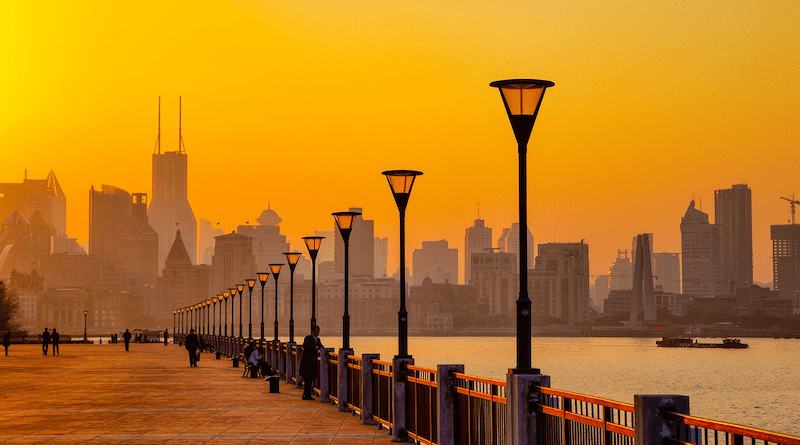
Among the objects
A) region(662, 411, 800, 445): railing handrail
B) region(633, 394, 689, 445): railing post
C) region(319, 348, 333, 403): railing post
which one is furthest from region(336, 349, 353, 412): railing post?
region(662, 411, 800, 445): railing handrail

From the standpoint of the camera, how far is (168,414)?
2228 cm

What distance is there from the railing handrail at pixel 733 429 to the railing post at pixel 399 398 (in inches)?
389

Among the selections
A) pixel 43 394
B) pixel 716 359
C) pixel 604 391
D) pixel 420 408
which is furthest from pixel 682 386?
pixel 420 408

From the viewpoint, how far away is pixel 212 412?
904 inches

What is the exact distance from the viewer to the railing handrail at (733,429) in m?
6.30

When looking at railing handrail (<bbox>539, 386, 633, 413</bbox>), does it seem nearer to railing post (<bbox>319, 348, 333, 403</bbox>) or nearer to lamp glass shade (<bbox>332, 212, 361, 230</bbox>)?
railing post (<bbox>319, 348, 333, 403</bbox>)

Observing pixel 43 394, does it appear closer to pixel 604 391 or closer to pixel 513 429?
pixel 513 429

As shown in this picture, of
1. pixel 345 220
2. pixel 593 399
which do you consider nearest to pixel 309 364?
pixel 345 220

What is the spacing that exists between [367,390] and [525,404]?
9778mm

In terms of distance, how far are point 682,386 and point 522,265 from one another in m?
116

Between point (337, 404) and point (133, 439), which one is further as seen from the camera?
point (337, 404)

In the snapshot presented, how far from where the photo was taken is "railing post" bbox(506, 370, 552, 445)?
11.1 metres

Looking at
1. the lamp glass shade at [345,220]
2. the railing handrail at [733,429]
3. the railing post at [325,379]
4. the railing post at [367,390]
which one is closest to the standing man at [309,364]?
the railing post at [325,379]

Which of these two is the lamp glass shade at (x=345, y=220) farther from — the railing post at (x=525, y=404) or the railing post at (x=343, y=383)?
the railing post at (x=525, y=404)
